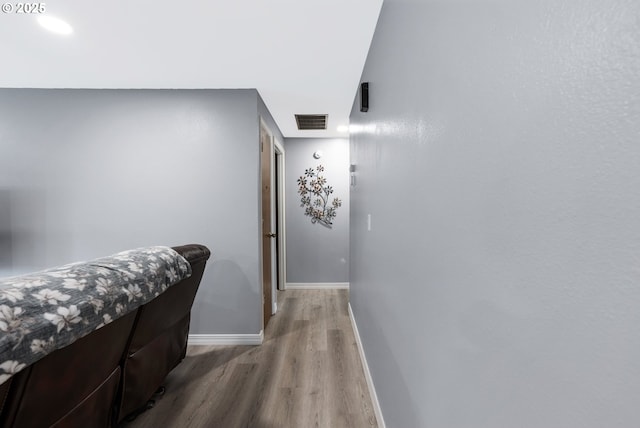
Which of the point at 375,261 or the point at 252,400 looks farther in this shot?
the point at 252,400

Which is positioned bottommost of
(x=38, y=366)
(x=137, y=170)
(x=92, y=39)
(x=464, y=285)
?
(x=38, y=366)

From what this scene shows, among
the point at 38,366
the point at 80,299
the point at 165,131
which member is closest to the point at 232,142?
the point at 165,131

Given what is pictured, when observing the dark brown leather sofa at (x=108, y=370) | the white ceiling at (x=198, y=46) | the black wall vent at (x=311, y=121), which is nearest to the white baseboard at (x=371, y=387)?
the dark brown leather sofa at (x=108, y=370)

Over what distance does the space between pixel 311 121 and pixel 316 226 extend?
5.03 ft

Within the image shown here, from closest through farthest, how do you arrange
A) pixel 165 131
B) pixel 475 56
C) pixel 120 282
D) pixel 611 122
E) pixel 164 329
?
pixel 611 122 → pixel 475 56 → pixel 120 282 → pixel 164 329 → pixel 165 131

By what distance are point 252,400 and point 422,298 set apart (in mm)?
1565

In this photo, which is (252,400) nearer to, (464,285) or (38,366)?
(38,366)

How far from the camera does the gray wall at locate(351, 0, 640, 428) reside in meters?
0.34

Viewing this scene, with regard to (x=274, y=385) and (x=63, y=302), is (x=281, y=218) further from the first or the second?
(x=63, y=302)

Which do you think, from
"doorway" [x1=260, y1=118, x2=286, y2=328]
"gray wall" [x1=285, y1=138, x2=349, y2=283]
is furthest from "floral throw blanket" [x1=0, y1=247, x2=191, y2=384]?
"gray wall" [x1=285, y1=138, x2=349, y2=283]

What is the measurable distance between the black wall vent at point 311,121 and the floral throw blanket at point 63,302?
2531 mm

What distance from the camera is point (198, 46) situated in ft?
6.49

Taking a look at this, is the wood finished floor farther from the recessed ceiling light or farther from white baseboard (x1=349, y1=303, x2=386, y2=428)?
the recessed ceiling light

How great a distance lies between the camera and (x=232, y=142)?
2668 mm
